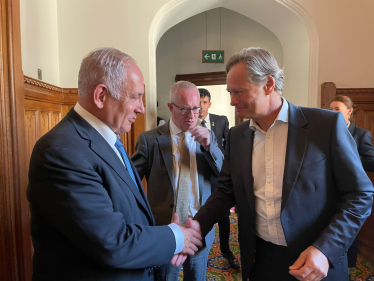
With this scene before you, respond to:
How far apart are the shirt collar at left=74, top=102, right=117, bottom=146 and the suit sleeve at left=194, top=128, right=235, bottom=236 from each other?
0.65 meters

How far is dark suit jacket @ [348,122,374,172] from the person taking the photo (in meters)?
2.45

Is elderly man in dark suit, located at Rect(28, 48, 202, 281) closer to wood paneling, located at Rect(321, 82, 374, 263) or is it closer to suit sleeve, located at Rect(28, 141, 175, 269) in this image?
suit sleeve, located at Rect(28, 141, 175, 269)

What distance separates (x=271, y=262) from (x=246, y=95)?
791mm

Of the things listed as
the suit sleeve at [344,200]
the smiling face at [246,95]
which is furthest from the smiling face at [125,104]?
the suit sleeve at [344,200]

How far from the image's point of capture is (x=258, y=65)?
1.22 metres

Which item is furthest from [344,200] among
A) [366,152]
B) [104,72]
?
[366,152]

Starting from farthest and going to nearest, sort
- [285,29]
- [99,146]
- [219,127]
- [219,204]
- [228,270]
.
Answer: [285,29] < [219,127] < [228,270] < [219,204] < [99,146]

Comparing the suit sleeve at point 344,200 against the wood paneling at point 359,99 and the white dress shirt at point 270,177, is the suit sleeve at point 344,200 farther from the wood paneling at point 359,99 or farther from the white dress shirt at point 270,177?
the wood paneling at point 359,99

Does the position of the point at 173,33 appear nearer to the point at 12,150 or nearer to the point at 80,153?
the point at 12,150

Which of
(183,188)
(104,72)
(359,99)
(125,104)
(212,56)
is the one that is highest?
(212,56)

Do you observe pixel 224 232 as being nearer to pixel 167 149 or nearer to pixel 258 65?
pixel 167 149

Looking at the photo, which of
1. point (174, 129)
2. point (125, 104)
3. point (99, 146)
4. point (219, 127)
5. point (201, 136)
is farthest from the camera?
point (219, 127)

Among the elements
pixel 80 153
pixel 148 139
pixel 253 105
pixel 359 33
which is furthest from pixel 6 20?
pixel 359 33

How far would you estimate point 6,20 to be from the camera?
1.86 meters
